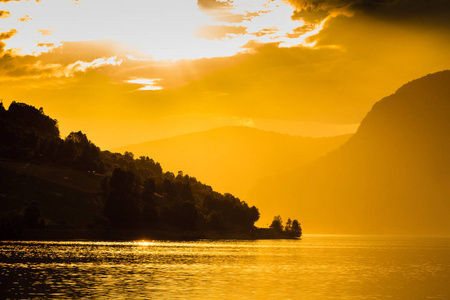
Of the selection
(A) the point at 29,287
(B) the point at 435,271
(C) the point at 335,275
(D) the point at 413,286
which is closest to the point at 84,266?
(A) the point at 29,287

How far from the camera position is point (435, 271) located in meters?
153

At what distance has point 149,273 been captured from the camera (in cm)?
13138

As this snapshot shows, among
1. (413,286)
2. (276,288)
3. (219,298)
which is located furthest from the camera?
(413,286)

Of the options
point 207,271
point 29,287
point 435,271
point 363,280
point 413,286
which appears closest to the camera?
point 29,287

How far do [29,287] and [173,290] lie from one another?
21883 mm

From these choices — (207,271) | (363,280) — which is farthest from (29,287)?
(363,280)

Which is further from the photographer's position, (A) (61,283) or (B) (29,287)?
(A) (61,283)

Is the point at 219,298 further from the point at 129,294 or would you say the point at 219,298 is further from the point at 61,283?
the point at 61,283

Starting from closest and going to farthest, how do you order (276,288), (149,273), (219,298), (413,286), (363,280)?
1. (219,298)
2. (276,288)
3. (413,286)
4. (363,280)
5. (149,273)

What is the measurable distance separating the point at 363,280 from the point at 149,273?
1694 inches

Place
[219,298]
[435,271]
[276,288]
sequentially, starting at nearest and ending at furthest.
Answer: [219,298] < [276,288] < [435,271]

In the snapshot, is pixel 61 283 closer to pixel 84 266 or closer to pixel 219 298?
pixel 219 298


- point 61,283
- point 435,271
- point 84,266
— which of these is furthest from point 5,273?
point 435,271

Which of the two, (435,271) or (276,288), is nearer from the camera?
(276,288)
